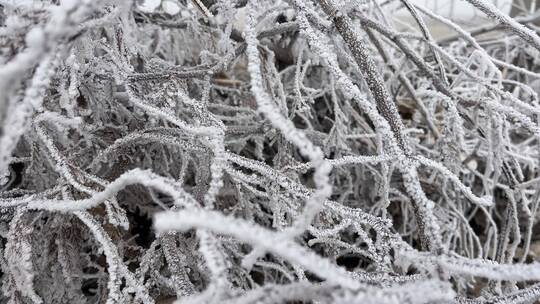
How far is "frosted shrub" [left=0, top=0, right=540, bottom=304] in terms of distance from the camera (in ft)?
1.63

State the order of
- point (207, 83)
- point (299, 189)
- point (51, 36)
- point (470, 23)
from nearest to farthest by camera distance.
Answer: point (51, 36), point (299, 189), point (207, 83), point (470, 23)

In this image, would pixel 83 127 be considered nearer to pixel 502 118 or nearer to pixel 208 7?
pixel 208 7

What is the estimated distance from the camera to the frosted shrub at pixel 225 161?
1.63 feet

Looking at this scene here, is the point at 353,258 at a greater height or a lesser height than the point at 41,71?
lesser

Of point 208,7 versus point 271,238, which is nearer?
point 271,238

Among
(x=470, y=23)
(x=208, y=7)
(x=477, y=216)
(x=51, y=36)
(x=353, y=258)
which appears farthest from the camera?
(x=470, y=23)

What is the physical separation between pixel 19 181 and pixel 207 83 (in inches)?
20.6

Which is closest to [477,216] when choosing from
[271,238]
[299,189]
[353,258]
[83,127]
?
[353,258]

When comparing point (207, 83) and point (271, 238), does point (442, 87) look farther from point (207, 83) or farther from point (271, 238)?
point (271, 238)

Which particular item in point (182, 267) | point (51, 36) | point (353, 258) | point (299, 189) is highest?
point (51, 36)

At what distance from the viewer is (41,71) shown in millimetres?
469

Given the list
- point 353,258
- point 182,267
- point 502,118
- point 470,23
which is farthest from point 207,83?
point 470,23

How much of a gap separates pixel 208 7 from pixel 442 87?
0.51 m

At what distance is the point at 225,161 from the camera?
2.24 feet
